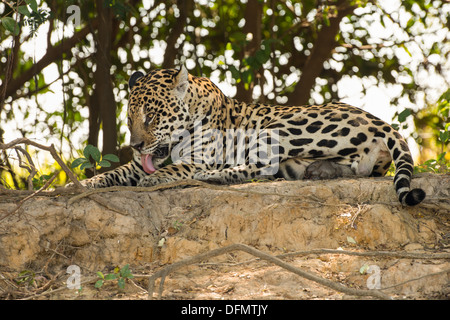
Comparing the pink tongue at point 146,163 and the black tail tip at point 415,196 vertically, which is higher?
the pink tongue at point 146,163

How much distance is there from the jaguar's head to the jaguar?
1 centimetres

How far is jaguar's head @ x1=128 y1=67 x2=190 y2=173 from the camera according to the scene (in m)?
6.59

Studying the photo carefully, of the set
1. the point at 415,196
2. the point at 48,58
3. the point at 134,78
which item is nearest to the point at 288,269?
the point at 415,196

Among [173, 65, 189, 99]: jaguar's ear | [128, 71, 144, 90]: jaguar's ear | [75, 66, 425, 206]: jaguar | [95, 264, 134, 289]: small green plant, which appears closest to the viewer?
[95, 264, 134, 289]: small green plant

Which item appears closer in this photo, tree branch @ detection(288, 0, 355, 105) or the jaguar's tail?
the jaguar's tail

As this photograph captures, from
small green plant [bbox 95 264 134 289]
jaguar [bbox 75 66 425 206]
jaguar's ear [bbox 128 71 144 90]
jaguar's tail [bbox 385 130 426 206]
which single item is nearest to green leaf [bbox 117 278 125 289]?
small green plant [bbox 95 264 134 289]

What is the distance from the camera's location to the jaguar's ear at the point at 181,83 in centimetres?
676

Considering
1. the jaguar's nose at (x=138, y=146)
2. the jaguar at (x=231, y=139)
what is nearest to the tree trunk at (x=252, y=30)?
the jaguar at (x=231, y=139)

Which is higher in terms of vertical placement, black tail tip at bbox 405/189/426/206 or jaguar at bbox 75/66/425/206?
jaguar at bbox 75/66/425/206

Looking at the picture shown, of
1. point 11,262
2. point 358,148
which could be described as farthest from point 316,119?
point 11,262

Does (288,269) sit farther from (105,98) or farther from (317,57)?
(317,57)

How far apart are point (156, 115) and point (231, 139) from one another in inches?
39.0

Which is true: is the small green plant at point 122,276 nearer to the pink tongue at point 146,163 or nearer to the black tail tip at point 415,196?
the black tail tip at point 415,196

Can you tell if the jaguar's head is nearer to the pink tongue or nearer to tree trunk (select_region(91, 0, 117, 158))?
the pink tongue
